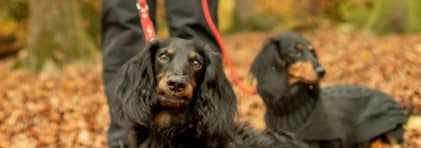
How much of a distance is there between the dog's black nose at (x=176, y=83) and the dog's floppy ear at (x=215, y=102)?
24cm

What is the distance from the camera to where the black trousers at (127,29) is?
3.89 m

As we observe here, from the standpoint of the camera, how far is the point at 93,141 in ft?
16.6

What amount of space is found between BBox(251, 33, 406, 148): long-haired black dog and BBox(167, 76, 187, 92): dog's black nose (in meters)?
1.80

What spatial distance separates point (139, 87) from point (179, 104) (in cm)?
27

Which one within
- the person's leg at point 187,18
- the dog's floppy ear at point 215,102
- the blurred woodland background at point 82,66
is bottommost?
the blurred woodland background at point 82,66

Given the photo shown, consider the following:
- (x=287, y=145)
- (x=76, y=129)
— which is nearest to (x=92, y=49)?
(x=76, y=129)

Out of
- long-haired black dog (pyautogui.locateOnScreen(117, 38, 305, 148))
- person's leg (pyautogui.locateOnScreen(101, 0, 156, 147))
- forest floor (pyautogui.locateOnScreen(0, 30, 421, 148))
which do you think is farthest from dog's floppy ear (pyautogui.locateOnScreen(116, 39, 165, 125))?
forest floor (pyautogui.locateOnScreen(0, 30, 421, 148))

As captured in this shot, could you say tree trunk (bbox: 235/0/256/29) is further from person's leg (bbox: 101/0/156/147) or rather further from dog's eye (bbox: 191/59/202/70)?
dog's eye (bbox: 191/59/202/70)

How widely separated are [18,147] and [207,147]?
2309 mm

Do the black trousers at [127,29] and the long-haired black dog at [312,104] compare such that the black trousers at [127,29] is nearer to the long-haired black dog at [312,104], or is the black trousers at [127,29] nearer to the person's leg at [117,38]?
the person's leg at [117,38]

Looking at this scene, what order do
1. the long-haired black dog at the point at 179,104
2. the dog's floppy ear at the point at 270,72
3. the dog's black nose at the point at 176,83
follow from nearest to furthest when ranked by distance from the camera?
the dog's black nose at the point at 176,83 → the long-haired black dog at the point at 179,104 → the dog's floppy ear at the point at 270,72

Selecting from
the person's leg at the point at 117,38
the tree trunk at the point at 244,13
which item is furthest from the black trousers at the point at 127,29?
the tree trunk at the point at 244,13

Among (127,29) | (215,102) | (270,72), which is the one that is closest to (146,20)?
(127,29)

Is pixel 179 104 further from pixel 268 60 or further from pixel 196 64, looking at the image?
pixel 268 60
